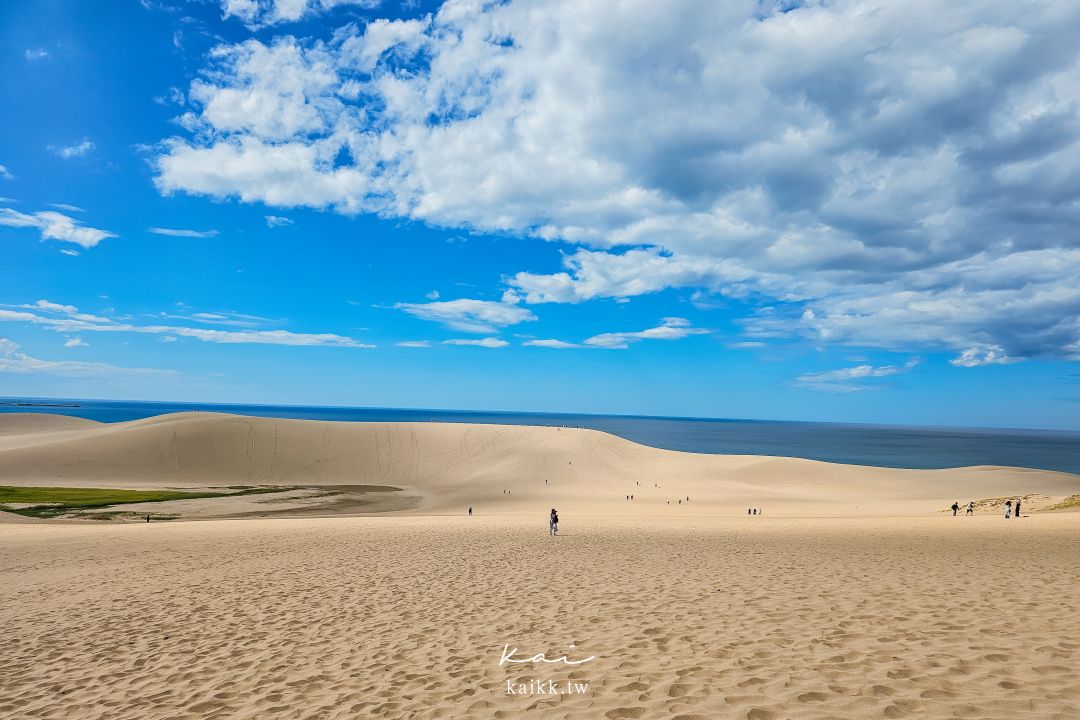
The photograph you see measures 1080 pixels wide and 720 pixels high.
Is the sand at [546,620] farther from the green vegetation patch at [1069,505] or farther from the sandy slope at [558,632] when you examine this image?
the green vegetation patch at [1069,505]

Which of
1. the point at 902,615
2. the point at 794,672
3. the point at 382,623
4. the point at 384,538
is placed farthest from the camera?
the point at 384,538

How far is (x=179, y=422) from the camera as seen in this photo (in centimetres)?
7150

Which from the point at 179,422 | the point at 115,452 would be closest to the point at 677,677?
the point at 115,452

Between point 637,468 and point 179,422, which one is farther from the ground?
point 179,422

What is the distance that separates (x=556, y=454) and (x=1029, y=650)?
62.7m

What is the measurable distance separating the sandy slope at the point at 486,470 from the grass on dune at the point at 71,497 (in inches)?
383

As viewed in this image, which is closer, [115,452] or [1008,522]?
[1008,522]

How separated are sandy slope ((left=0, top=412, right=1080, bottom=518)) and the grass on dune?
31.9 ft

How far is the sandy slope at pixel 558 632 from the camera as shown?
5.79m

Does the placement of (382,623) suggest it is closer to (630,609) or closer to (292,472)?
(630,609)

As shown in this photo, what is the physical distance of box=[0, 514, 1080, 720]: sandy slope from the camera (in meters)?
5.79

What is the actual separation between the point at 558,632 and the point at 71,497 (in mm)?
46290
